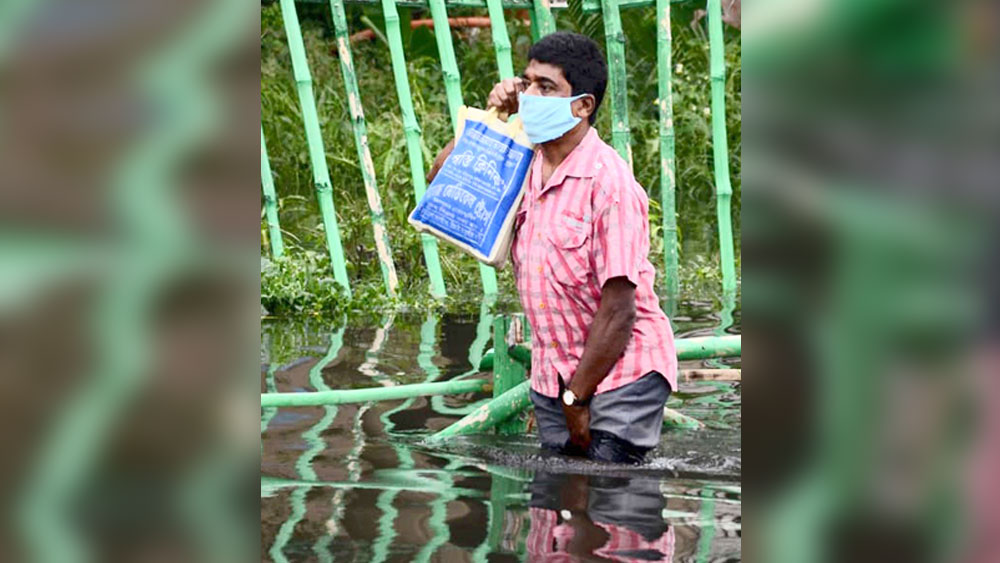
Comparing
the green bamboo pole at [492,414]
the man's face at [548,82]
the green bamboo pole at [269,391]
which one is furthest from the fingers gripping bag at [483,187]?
the green bamboo pole at [269,391]

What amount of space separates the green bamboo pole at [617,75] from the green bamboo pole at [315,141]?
1667 millimetres

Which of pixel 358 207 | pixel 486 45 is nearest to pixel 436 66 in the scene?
pixel 486 45

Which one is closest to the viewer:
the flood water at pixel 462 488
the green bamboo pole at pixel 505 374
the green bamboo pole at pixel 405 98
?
the flood water at pixel 462 488

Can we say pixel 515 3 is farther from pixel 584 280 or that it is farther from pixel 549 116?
pixel 584 280

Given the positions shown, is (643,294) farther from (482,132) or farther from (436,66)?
(436,66)

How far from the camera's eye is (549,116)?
14.7ft

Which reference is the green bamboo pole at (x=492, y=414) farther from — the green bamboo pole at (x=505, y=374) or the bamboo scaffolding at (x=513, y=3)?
the bamboo scaffolding at (x=513, y=3)

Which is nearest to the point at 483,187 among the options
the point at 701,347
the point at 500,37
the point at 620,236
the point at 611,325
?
the point at 620,236

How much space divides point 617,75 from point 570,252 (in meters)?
3.78

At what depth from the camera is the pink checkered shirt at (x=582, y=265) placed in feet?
14.3

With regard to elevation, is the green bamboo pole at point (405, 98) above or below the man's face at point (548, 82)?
above

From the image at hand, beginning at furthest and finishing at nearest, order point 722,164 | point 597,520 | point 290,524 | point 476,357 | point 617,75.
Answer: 1. point 722,164
2. point 617,75
3. point 476,357
4. point 597,520
5. point 290,524
